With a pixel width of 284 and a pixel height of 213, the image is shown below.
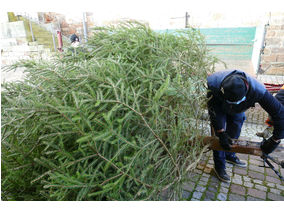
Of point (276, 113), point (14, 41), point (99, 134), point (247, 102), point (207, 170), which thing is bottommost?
point (207, 170)

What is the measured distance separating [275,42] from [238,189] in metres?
6.99

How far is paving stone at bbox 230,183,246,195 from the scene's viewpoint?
2.94m

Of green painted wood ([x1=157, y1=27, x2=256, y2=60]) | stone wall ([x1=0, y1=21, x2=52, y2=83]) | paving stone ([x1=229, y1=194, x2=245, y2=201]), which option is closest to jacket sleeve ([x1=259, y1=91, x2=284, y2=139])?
paving stone ([x1=229, y1=194, x2=245, y2=201])

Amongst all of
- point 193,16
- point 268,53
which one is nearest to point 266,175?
point 268,53

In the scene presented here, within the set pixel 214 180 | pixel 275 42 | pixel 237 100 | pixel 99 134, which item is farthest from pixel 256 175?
pixel 275 42

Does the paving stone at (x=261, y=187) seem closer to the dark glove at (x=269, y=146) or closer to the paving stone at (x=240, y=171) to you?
the paving stone at (x=240, y=171)

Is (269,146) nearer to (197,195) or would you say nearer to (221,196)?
(221,196)

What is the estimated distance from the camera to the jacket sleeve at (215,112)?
107 inches

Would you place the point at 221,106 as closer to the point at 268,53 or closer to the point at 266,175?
the point at 266,175

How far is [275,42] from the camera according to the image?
756 centimetres

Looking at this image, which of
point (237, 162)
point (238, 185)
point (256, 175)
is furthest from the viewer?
point (237, 162)

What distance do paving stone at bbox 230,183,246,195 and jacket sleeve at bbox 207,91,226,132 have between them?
1041 millimetres

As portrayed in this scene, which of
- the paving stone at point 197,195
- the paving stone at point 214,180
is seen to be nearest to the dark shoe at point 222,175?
the paving stone at point 214,180

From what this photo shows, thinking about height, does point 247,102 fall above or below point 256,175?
above
